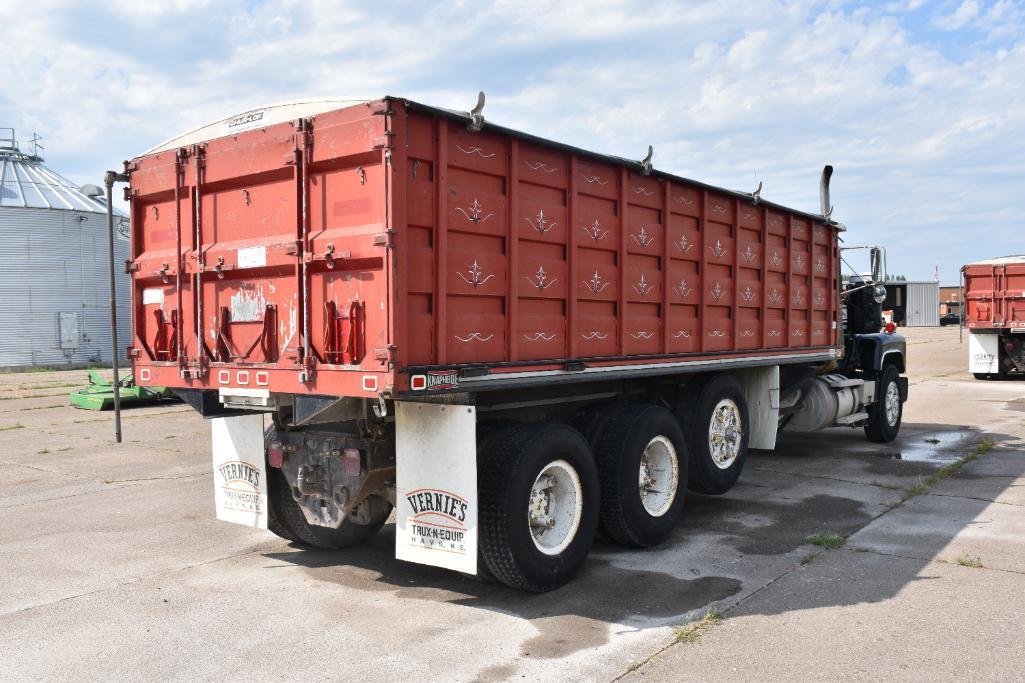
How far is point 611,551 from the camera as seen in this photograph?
257 inches

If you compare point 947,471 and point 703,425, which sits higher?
point 703,425

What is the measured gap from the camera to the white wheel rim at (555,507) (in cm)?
559

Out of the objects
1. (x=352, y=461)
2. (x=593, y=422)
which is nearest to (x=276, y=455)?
(x=352, y=461)

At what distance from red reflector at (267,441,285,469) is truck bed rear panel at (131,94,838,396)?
58 centimetres

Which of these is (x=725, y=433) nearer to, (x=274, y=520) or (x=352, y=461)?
(x=352, y=461)

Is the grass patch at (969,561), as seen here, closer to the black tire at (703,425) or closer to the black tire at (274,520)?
the black tire at (703,425)

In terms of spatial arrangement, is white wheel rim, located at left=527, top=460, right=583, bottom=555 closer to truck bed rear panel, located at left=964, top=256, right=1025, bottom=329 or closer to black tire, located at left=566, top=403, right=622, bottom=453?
black tire, located at left=566, top=403, right=622, bottom=453

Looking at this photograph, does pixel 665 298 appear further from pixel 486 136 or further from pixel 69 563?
pixel 69 563

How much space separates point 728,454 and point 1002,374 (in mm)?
17010

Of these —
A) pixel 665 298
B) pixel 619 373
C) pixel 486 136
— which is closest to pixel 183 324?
pixel 486 136

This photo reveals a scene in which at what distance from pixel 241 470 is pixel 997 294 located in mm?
20366

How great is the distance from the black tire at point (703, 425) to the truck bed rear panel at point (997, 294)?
16302 mm

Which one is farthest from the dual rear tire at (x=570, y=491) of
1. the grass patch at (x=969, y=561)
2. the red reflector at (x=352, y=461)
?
the grass patch at (x=969, y=561)

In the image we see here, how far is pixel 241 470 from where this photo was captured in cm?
632
